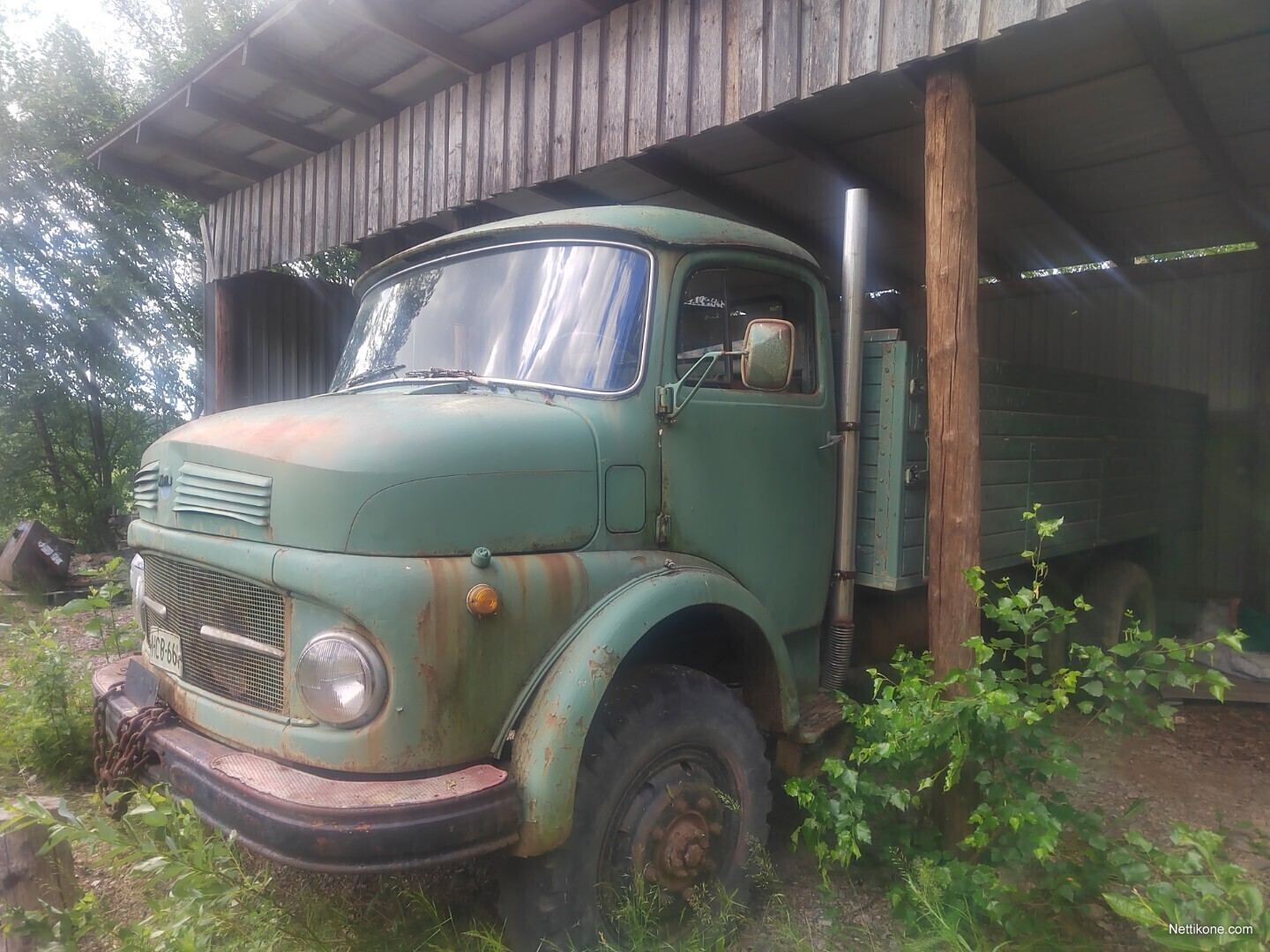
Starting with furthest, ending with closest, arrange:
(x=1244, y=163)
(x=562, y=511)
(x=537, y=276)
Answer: (x=1244, y=163) < (x=537, y=276) < (x=562, y=511)

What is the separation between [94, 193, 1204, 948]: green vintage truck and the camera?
6.73 ft

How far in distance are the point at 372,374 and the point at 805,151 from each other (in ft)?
11.1

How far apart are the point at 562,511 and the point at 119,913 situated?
223cm

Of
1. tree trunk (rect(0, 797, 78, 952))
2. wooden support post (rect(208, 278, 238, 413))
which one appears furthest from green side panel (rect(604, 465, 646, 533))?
wooden support post (rect(208, 278, 238, 413))

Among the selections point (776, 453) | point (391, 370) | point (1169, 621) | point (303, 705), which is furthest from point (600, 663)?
point (1169, 621)

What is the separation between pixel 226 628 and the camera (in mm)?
2330

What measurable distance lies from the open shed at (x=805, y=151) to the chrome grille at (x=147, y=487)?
3.01 metres

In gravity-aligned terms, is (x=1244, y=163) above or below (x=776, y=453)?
above

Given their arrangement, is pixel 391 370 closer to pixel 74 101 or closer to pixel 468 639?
pixel 468 639

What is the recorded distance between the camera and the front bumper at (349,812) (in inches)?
73.5

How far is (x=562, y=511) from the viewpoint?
245 cm

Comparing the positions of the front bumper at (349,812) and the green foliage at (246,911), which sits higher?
the front bumper at (349,812)

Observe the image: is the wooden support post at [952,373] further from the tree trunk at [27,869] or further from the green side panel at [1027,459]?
the tree trunk at [27,869]

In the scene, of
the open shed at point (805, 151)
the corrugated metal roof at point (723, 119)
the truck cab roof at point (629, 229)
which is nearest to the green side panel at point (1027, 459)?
the open shed at point (805, 151)
